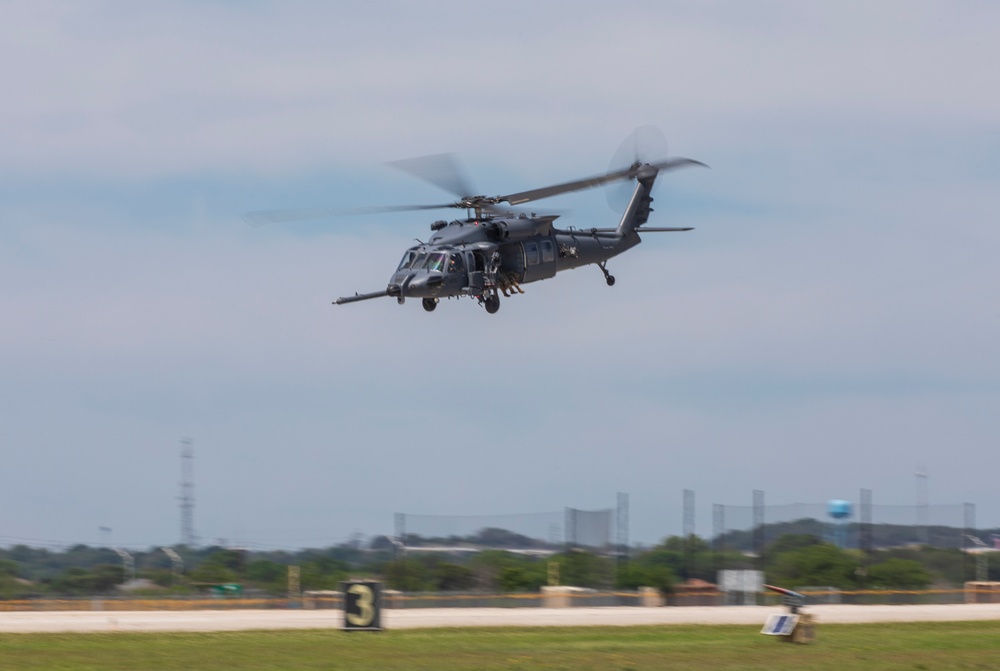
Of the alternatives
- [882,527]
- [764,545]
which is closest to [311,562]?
[764,545]

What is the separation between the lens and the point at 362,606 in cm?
3419

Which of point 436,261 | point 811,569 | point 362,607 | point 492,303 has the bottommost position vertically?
point 811,569

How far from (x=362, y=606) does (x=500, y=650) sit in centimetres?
440

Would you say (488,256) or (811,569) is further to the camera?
(811,569)

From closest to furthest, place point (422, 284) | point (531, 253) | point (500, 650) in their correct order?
point (500, 650)
point (422, 284)
point (531, 253)

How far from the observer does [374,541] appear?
60.2 m

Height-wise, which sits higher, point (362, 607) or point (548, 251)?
point (548, 251)

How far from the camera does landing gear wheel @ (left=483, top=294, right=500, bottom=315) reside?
37438 millimetres

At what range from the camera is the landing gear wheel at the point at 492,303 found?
3744 cm

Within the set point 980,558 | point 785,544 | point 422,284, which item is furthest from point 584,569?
point 422,284

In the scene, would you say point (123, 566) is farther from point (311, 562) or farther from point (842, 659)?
point (842, 659)

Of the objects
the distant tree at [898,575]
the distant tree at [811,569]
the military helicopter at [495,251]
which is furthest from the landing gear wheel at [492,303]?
the distant tree at [898,575]

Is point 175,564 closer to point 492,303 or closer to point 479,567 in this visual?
point 479,567

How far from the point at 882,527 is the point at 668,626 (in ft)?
79.8
